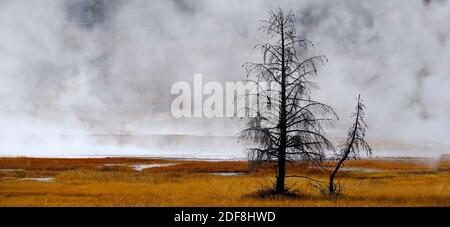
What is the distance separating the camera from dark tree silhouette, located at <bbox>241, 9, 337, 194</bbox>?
17.4m

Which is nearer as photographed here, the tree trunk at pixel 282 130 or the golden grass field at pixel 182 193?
the golden grass field at pixel 182 193

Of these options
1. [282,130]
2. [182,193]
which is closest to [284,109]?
[282,130]

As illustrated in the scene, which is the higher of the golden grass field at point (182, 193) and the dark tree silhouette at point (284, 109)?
the dark tree silhouette at point (284, 109)

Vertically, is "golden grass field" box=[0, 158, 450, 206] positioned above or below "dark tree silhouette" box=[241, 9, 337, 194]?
below

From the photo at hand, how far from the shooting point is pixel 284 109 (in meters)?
17.6

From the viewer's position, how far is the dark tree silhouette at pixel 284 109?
17422 millimetres

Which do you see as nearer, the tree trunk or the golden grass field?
the golden grass field

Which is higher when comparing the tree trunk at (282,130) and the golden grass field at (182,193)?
the tree trunk at (282,130)

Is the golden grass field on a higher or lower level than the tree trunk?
lower

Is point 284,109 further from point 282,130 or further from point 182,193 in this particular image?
point 182,193
